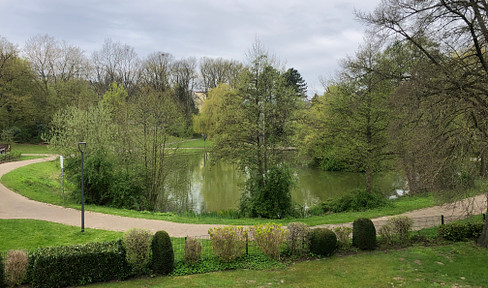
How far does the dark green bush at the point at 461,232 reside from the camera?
32.2 feet

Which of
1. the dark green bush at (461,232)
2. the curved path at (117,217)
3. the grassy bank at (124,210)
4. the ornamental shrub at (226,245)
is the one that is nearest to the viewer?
the ornamental shrub at (226,245)

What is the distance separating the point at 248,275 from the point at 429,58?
8.59m

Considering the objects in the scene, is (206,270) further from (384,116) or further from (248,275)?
(384,116)

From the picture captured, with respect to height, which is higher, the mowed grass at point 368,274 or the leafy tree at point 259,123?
the leafy tree at point 259,123

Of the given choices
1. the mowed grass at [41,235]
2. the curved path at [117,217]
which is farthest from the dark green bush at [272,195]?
the mowed grass at [41,235]

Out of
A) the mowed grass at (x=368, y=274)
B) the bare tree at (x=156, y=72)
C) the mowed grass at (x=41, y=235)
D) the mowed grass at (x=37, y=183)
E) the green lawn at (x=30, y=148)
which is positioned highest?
the bare tree at (x=156, y=72)

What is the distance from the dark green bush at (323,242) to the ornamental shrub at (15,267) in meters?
7.27

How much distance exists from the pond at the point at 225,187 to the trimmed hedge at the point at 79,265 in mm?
8363

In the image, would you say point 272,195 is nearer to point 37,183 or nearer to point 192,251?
point 192,251

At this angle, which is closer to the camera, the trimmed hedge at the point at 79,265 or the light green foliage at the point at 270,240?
the trimmed hedge at the point at 79,265

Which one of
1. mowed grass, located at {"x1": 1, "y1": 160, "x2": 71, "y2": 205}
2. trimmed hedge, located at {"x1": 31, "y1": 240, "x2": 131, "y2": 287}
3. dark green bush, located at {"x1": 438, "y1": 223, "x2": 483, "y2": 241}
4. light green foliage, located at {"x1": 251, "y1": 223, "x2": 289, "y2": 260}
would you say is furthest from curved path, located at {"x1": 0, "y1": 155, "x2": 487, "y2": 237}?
trimmed hedge, located at {"x1": 31, "y1": 240, "x2": 131, "y2": 287}

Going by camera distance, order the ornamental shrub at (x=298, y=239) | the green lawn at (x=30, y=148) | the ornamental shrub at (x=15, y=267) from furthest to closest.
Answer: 1. the green lawn at (x=30, y=148)
2. the ornamental shrub at (x=298, y=239)
3. the ornamental shrub at (x=15, y=267)

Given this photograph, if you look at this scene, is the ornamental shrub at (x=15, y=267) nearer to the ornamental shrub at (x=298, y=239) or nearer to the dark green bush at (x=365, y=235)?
the ornamental shrub at (x=298, y=239)

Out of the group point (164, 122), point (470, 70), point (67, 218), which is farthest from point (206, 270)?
point (164, 122)
